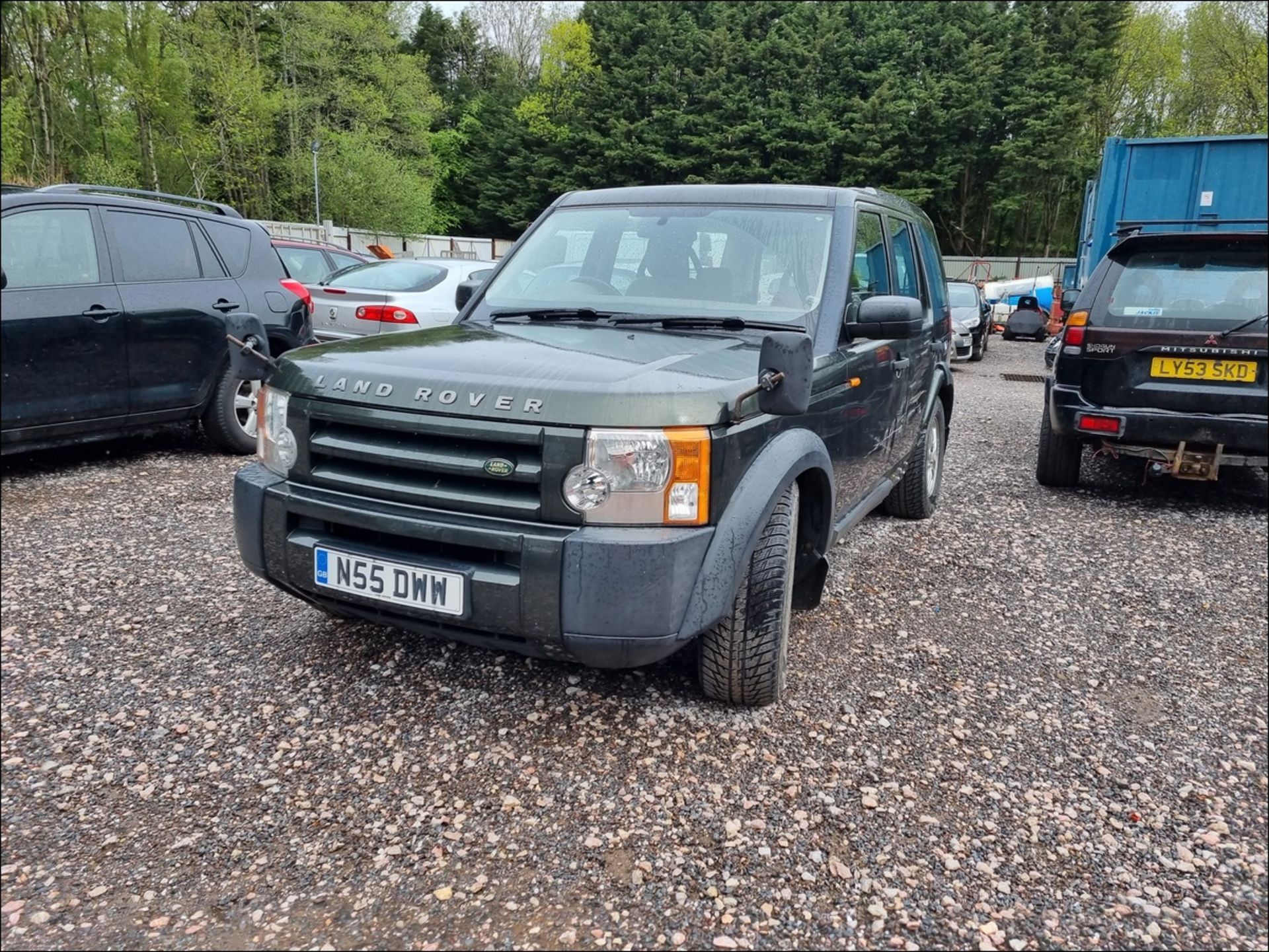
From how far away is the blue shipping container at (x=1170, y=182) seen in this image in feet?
29.2

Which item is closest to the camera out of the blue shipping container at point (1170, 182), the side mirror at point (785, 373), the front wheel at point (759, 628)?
the side mirror at point (785, 373)

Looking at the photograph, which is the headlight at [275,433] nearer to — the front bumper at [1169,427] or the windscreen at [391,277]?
the front bumper at [1169,427]

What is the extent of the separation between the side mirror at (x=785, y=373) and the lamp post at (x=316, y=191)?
31.3m

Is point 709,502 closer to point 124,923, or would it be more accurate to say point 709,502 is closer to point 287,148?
point 124,923

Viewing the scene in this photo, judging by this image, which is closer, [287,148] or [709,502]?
[709,502]

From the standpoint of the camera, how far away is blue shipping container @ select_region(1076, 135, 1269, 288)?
29.2 ft

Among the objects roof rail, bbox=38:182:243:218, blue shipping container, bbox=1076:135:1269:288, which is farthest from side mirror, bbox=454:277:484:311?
blue shipping container, bbox=1076:135:1269:288

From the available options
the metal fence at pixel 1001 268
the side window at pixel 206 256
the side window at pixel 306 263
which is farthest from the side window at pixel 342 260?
the metal fence at pixel 1001 268

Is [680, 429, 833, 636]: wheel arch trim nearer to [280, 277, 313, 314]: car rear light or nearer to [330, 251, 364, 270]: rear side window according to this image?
[280, 277, 313, 314]: car rear light

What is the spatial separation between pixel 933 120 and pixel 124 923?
134ft

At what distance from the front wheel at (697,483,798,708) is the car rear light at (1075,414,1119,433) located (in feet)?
11.2

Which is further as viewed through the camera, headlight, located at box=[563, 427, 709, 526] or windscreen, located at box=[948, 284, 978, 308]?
windscreen, located at box=[948, 284, 978, 308]

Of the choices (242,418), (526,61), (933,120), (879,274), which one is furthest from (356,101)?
(879,274)

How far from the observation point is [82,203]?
12.5ft
